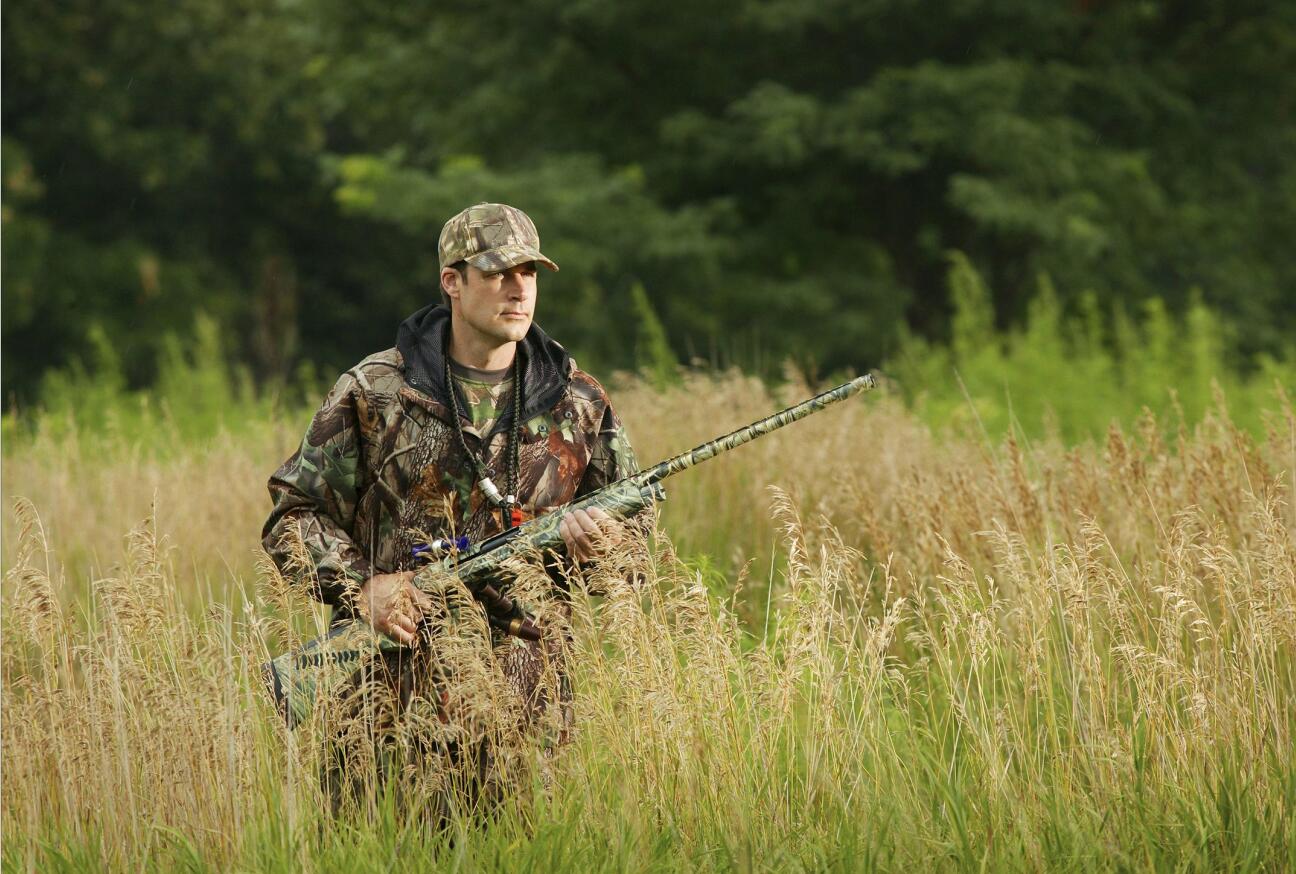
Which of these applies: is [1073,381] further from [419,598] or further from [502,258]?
[419,598]

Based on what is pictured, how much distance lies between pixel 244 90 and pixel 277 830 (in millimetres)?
24673

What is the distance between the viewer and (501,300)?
4121 mm

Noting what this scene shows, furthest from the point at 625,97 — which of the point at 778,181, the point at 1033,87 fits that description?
the point at 1033,87

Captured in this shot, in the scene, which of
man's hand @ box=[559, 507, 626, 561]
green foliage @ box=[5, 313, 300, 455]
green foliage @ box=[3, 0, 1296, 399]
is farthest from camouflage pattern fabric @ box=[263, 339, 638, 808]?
green foliage @ box=[3, 0, 1296, 399]

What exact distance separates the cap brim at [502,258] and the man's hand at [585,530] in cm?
60

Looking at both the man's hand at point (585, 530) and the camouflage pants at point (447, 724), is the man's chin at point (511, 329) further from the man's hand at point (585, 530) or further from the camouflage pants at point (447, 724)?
the camouflage pants at point (447, 724)

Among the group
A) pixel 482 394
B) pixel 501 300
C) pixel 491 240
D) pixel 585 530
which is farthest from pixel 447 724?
pixel 491 240

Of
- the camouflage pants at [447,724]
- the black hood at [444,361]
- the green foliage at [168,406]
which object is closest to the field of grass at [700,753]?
the camouflage pants at [447,724]

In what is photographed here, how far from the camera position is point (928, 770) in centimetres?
381

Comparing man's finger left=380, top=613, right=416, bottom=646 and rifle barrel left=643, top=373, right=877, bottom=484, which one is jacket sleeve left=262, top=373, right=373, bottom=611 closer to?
man's finger left=380, top=613, right=416, bottom=646

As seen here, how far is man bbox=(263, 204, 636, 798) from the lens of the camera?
163 inches

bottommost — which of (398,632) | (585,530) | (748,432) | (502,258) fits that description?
(398,632)

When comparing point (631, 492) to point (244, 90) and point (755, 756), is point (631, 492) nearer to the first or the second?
point (755, 756)

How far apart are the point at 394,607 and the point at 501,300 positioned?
781mm
